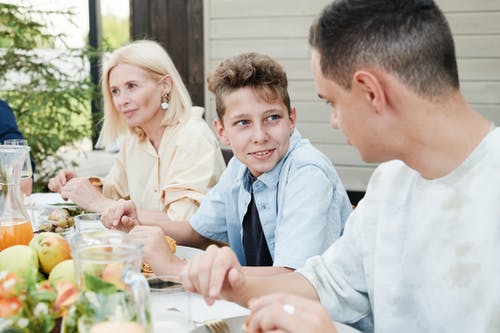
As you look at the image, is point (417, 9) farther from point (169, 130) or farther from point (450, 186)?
point (169, 130)

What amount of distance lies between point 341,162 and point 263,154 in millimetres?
2988

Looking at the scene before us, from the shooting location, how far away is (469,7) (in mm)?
4406

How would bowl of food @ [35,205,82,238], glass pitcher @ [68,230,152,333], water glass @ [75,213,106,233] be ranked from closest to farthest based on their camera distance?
glass pitcher @ [68,230,152,333], water glass @ [75,213,106,233], bowl of food @ [35,205,82,238]

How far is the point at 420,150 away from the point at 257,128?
0.79 meters

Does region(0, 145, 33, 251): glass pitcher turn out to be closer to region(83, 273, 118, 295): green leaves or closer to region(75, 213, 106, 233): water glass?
region(75, 213, 106, 233): water glass

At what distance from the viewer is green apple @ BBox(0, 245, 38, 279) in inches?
49.9

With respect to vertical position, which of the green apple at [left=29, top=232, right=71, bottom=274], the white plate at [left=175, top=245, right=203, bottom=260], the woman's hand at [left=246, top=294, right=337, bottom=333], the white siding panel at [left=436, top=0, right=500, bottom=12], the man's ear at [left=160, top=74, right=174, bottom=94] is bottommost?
the white plate at [left=175, top=245, right=203, bottom=260]

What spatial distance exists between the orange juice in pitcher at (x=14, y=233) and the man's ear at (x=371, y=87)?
0.89 m

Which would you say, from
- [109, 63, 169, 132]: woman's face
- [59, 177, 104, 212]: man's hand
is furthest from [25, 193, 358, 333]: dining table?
[109, 63, 169, 132]: woman's face

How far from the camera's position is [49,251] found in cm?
135

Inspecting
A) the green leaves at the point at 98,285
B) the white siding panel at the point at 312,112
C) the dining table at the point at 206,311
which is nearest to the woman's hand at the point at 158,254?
the dining table at the point at 206,311

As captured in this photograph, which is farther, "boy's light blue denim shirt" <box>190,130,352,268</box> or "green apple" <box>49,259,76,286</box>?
"boy's light blue denim shirt" <box>190,130,352,268</box>

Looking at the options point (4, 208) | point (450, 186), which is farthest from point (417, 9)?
point (4, 208)

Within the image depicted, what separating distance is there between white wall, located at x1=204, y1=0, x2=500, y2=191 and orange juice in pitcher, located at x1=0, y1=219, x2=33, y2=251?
11.1ft
